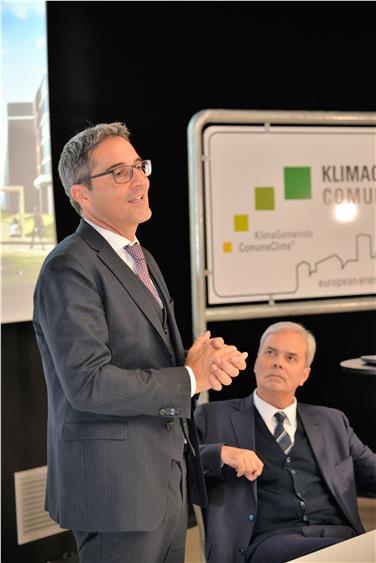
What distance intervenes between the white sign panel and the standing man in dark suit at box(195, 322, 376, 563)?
2.43 feet

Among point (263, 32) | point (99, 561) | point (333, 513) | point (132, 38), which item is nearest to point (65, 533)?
point (333, 513)

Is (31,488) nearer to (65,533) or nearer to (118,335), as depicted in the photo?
(65,533)

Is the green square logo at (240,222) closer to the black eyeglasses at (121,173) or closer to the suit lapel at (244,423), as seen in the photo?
the suit lapel at (244,423)

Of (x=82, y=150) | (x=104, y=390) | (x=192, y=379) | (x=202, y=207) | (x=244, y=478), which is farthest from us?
(x=202, y=207)

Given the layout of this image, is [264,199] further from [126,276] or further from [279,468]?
A: [126,276]

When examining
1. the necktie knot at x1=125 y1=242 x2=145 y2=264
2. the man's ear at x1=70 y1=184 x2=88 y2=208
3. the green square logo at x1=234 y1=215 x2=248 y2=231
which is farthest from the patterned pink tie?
the green square logo at x1=234 y1=215 x2=248 y2=231

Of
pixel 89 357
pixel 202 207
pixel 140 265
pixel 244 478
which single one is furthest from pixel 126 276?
pixel 202 207

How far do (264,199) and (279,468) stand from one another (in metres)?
1.49

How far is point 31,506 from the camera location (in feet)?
11.6

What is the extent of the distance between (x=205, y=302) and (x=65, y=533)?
133cm

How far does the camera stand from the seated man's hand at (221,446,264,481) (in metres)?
2.69

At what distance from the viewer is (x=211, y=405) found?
3.06 m

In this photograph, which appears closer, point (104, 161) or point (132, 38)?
point (104, 161)

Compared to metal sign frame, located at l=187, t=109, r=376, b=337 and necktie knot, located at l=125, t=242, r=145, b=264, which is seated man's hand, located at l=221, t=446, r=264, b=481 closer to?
necktie knot, located at l=125, t=242, r=145, b=264
